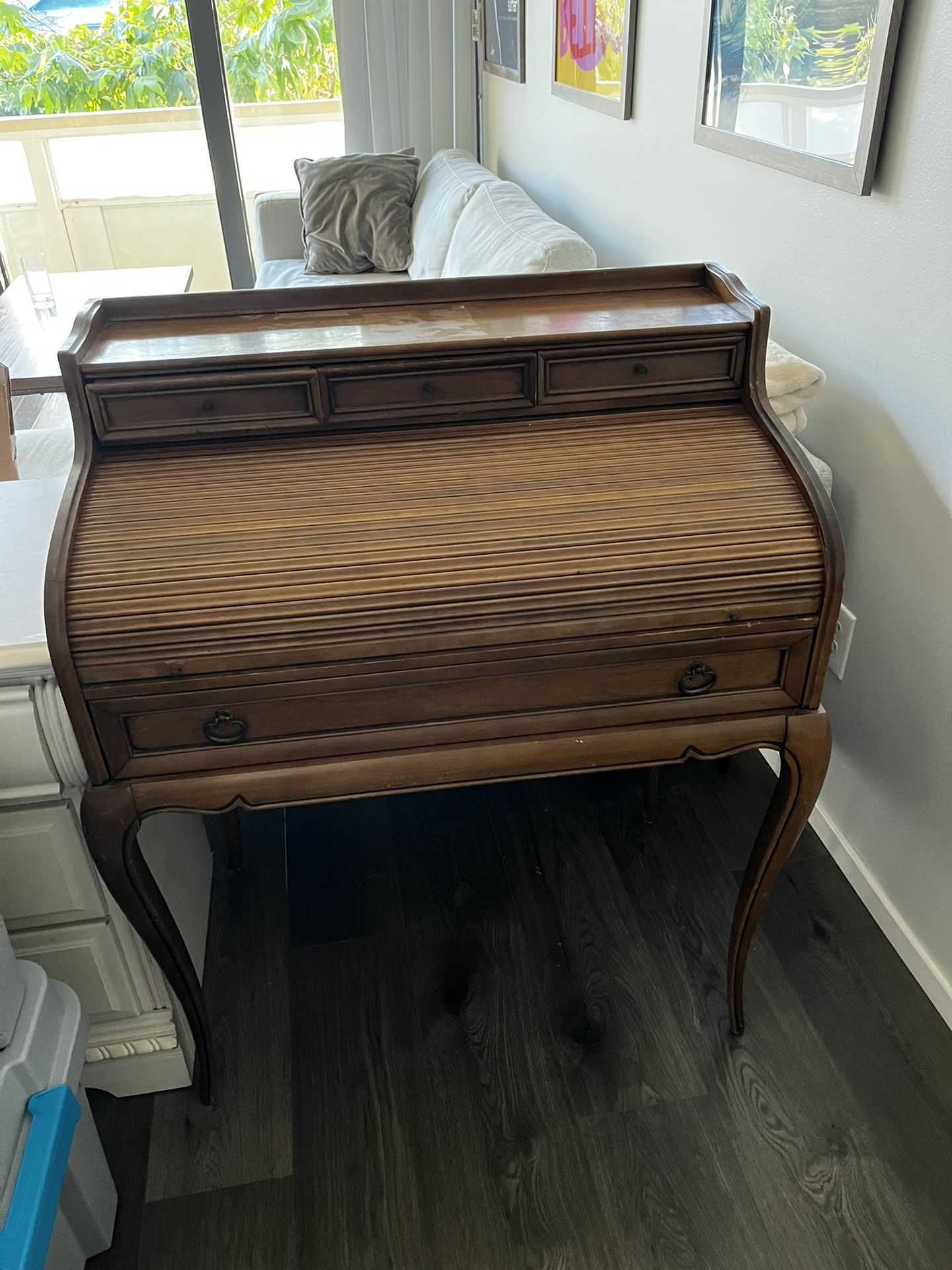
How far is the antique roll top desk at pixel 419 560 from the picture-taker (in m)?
0.99

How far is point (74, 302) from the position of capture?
10.9ft

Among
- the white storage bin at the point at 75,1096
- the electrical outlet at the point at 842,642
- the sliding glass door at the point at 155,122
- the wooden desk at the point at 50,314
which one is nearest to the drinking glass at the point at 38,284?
the wooden desk at the point at 50,314

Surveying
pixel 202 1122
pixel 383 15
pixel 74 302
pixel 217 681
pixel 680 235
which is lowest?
pixel 202 1122

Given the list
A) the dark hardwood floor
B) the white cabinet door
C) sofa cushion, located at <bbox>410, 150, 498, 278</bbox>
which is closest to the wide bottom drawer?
the white cabinet door

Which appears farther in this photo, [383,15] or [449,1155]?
[383,15]

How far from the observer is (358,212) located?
3.49 m

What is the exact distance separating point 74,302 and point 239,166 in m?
1.68

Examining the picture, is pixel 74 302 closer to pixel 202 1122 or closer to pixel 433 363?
pixel 433 363

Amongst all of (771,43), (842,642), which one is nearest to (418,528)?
(842,642)

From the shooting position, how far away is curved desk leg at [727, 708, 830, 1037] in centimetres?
113

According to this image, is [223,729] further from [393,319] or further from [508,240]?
[508,240]

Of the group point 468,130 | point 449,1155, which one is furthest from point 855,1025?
point 468,130

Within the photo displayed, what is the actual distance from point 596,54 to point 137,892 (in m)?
2.31

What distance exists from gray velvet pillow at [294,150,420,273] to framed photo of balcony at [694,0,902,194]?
75.1 inches
